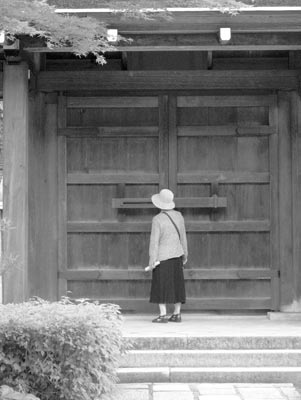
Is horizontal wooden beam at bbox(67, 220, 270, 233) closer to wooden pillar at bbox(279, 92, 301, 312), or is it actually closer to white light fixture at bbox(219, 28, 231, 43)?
wooden pillar at bbox(279, 92, 301, 312)

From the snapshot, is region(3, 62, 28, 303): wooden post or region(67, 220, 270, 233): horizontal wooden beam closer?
region(3, 62, 28, 303): wooden post

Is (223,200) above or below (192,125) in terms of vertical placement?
below

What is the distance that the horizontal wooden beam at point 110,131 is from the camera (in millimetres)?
10594

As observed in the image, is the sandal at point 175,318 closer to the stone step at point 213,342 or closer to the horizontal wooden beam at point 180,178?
the stone step at point 213,342

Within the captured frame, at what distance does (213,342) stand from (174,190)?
8.19 ft

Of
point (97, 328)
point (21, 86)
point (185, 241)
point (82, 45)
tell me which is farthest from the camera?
point (185, 241)

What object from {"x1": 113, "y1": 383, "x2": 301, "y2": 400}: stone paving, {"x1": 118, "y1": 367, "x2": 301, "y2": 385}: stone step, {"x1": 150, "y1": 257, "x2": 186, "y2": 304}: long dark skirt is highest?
{"x1": 150, "y1": 257, "x2": 186, "y2": 304}: long dark skirt

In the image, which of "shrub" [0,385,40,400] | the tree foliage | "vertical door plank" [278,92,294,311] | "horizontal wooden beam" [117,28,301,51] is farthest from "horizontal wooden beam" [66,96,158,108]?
"shrub" [0,385,40,400]

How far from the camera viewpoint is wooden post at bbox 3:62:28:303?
9.27 metres

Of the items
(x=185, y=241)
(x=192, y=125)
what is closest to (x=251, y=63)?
(x=192, y=125)

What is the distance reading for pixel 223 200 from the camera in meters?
10.6

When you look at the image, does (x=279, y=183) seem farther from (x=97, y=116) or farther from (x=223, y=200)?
(x=97, y=116)

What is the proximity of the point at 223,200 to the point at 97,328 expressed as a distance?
4087 millimetres

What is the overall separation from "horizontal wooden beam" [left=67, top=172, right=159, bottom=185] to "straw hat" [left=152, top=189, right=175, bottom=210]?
49 cm
